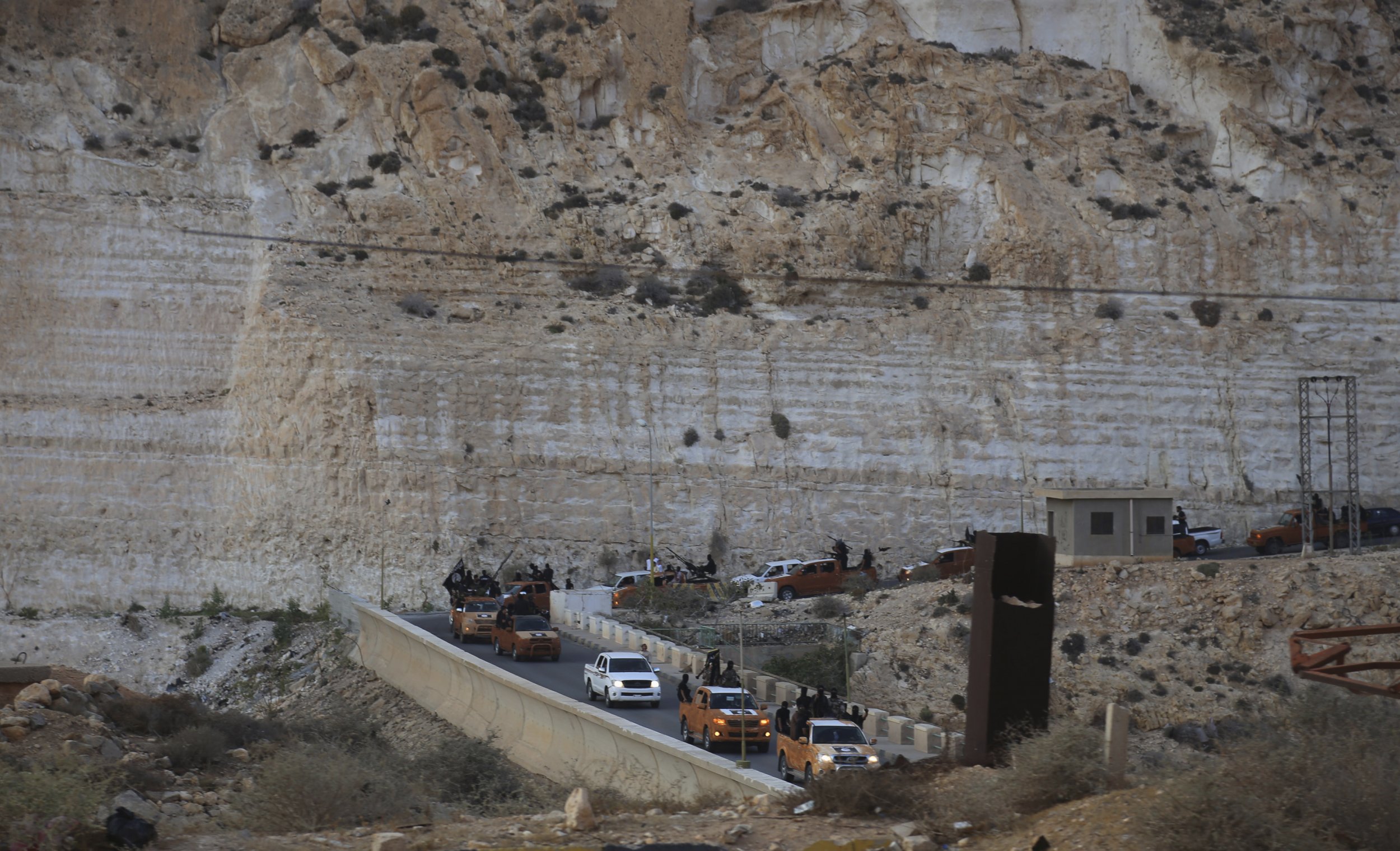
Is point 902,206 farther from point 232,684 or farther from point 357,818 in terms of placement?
point 357,818

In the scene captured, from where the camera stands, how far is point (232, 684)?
39.9 metres

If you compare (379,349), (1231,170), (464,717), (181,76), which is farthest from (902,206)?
(464,717)

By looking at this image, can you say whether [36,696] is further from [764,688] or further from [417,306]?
[417,306]

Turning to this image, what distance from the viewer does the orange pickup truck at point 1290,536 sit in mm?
44406

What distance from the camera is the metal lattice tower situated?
40938 millimetres

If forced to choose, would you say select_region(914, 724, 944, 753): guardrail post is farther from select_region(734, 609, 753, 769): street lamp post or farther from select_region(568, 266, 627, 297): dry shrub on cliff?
select_region(568, 266, 627, 297): dry shrub on cliff

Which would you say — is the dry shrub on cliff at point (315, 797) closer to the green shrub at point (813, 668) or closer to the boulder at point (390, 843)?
the boulder at point (390, 843)

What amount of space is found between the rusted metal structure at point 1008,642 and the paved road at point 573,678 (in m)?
6.89

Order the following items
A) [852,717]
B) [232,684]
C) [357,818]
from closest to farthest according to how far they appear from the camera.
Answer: [357,818] → [852,717] → [232,684]

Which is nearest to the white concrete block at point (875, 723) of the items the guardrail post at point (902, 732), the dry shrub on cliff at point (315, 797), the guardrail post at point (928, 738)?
the guardrail post at point (902, 732)

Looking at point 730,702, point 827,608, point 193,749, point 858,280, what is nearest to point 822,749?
point 730,702

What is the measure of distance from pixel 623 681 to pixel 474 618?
8118mm

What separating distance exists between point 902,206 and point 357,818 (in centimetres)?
4160

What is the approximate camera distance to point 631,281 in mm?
51750
